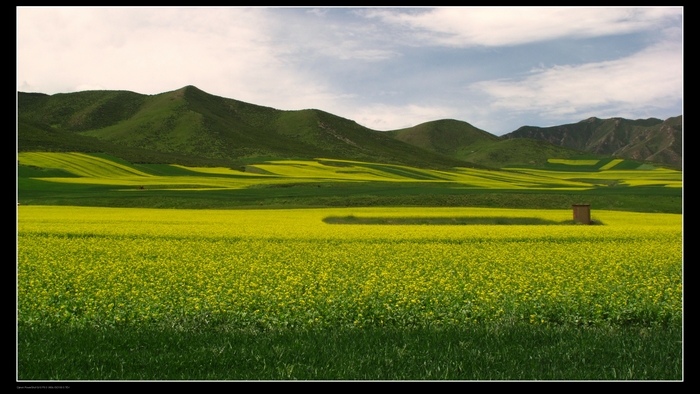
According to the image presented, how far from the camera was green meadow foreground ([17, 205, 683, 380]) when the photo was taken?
7977 millimetres

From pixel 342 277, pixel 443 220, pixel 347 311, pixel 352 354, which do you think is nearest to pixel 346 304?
pixel 347 311

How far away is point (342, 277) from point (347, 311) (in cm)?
386

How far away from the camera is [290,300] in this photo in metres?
12.1

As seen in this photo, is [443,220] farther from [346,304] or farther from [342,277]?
[346,304]

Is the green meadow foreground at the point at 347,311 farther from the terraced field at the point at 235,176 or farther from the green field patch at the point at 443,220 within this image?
the terraced field at the point at 235,176

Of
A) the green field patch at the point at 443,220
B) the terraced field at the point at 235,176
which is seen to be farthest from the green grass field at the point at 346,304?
the terraced field at the point at 235,176

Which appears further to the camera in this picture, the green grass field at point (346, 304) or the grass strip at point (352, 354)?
the green grass field at point (346, 304)

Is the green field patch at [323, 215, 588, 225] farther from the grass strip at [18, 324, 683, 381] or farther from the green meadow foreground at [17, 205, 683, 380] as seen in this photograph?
the grass strip at [18, 324, 683, 381]

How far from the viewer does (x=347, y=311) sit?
11.2 metres

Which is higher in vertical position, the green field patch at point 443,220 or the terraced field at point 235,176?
the terraced field at point 235,176

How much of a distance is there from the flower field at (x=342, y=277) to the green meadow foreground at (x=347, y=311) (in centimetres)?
6

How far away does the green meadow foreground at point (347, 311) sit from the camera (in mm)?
7977
